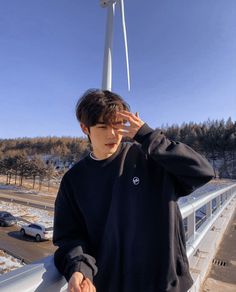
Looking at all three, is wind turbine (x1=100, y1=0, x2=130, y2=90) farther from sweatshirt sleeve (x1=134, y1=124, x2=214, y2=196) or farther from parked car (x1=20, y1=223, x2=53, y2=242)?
parked car (x1=20, y1=223, x2=53, y2=242)

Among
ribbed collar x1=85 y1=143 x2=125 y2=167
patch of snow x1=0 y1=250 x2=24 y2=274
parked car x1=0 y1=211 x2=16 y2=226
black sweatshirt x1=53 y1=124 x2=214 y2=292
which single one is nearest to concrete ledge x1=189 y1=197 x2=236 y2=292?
black sweatshirt x1=53 y1=124 x2=214 y2=292

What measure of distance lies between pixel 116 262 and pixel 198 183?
1.89 feet

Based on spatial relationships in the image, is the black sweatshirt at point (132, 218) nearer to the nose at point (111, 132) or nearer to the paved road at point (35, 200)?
the nose at point (111, 132)

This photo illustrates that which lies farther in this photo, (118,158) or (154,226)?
(118,158)

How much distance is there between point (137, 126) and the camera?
1.41 m

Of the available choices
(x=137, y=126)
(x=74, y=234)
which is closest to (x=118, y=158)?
(x=137, y=126)

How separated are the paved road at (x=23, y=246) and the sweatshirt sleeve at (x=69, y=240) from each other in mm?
15318

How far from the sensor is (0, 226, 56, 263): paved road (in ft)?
53.6

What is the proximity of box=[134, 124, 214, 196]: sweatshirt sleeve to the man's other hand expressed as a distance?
636mm

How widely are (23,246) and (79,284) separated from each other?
64.3 feet

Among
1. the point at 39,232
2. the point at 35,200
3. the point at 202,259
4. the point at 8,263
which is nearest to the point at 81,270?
the point at 202,259

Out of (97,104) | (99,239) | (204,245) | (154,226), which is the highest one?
(97,104)

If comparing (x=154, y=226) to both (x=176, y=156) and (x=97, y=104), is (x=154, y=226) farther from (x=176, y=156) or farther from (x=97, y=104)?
(x=97, y=104)

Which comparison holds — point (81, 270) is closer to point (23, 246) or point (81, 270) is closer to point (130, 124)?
point (130, 124)
